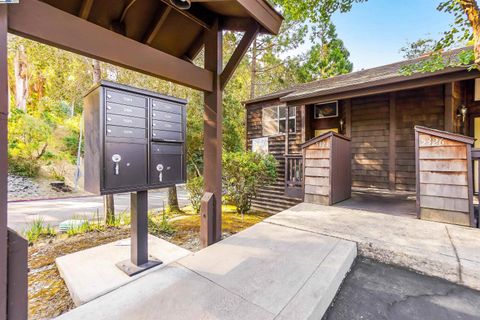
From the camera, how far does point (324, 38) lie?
53.5 feet

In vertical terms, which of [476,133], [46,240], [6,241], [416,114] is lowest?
[46,240]

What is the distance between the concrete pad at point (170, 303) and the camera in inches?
59.1

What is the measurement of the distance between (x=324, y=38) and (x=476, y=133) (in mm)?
13660

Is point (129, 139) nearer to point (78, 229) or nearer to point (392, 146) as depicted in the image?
point (78, 229)

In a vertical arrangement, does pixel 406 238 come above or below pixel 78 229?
above

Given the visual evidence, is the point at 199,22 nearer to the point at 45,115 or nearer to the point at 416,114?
the point at 416,114

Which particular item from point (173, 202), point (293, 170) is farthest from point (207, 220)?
point (173, 202)

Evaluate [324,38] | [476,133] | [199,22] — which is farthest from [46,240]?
[324,38]

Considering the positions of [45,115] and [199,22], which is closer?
[199,22]

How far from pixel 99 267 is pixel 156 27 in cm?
292

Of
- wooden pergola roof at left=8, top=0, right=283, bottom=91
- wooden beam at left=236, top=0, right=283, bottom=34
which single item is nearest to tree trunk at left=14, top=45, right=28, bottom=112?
wooden pergola roof at left=8, top=0, right=283, bottom=91

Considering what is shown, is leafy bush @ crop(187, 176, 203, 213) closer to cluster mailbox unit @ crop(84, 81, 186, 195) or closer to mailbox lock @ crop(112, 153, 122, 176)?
cluster mailbox unit @ crop(84, 81, 186, 195)

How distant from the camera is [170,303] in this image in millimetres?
1631

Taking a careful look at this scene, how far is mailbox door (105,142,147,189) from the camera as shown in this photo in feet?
6.72
